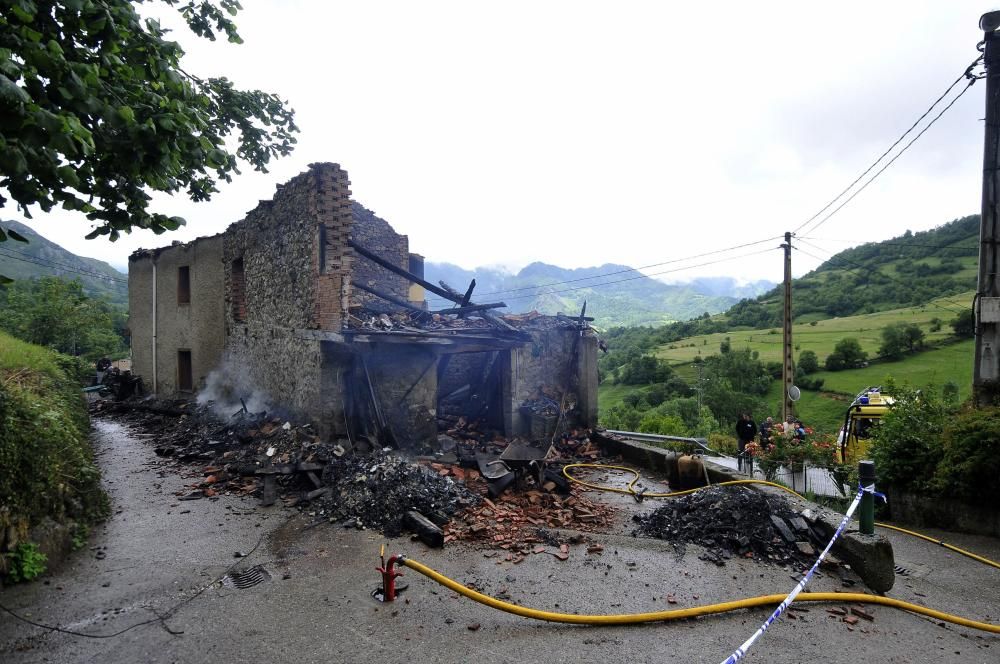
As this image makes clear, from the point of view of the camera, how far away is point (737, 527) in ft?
21.2

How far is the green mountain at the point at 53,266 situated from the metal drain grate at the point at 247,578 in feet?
308

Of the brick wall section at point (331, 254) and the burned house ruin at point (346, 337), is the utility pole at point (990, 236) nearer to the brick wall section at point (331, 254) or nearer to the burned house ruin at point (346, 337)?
the burned house ruin at point (346, 337)

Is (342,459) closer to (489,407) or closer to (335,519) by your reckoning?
(335,519)

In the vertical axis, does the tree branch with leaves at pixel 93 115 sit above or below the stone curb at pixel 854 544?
above

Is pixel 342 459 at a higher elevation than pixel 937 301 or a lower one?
lower

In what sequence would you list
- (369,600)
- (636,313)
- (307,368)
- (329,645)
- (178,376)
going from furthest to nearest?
(636,313)
(178,376)
(307,368)
(369,600)
(329,645)

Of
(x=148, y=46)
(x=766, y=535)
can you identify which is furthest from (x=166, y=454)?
(x=766, y=535)

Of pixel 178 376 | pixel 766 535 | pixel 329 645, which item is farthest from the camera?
pixel 178 376

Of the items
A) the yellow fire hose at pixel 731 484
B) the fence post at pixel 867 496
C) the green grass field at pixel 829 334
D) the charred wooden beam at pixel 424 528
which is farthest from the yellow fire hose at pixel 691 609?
the green grass field at pixel 829 334

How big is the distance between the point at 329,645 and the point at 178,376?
17476mm

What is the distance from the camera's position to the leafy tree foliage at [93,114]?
2.94m

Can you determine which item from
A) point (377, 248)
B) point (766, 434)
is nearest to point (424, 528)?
point (766, 434)

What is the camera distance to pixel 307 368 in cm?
1093

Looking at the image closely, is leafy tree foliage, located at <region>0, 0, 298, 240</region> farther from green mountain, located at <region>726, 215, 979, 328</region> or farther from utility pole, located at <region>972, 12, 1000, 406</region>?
green mountain, located at <region>726, 215, 979, 328</region>
